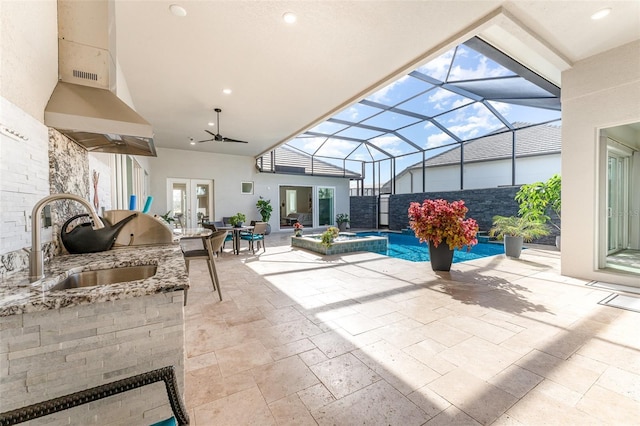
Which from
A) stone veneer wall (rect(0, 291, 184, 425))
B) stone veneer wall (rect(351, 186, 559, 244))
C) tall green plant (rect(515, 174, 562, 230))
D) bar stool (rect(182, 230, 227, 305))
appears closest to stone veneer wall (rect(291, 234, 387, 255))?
bar stool (rect(182, 230, 227, 305))

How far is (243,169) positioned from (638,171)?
10.5 meters

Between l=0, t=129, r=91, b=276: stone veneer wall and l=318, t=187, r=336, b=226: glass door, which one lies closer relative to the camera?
l=0, t=129, r=91, b=276: stone veneer wall

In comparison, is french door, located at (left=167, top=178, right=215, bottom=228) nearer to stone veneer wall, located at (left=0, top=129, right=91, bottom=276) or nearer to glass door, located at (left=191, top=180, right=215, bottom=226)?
glass door, located at (left=191, top=180, right=215, bottom=226)

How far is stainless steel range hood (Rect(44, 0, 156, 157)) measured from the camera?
167 centimetres

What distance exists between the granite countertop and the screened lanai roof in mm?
4182

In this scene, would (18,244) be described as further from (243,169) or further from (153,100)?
(243,169)

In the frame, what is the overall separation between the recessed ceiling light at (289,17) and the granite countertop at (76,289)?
2611 mm

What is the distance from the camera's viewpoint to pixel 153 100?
4844 millimetres

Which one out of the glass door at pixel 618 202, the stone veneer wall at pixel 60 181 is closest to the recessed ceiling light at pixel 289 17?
the stone veneer wall at pixel 60 181

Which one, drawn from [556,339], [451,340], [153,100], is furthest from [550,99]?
[153,100]

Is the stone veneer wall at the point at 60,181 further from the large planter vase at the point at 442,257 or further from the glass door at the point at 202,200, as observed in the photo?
the glass door at the point at 202,200

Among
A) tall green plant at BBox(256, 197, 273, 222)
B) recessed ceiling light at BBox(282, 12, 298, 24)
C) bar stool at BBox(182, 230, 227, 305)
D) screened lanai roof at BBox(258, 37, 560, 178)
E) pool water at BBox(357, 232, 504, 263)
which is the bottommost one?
pool water at BBox(357, 232, 504, 263)

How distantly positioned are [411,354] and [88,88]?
316cm

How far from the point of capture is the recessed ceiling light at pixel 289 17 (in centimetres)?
266
